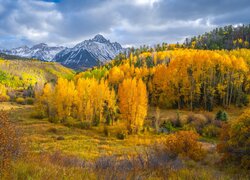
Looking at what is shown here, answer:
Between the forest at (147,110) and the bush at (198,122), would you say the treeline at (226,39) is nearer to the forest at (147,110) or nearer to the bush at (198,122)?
the forest at (147,110)

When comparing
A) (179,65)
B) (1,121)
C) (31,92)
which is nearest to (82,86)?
(179,65)

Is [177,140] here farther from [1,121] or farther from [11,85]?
[11,85]

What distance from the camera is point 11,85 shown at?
18000 centimetres

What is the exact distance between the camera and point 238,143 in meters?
17.6

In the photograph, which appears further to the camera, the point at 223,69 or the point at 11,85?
the point at 11,85

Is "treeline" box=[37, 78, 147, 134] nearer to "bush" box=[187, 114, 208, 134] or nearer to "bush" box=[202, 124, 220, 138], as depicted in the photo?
"bush" box=[187, 114, 208, 134]

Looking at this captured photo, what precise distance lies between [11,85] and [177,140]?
594 ft

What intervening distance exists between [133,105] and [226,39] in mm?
118812

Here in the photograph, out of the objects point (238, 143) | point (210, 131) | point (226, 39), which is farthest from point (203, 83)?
point (226, 39)

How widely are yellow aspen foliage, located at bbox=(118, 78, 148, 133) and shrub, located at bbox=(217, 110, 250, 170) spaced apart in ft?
93.4

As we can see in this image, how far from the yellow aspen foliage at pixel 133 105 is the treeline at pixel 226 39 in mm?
93059

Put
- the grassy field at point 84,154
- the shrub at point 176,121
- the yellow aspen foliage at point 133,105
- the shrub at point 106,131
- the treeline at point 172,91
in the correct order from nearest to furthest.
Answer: the grassy field at point 84,154 → the shrub at point 106,131 → the yellow aspen foliage at point 133,105 → the shrub at point 176,121 → the treeline at point 172,91

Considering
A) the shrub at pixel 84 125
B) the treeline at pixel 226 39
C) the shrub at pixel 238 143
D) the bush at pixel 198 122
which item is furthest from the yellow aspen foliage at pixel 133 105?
the treeline at pixel 226 39

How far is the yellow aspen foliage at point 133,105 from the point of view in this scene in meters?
47.3
